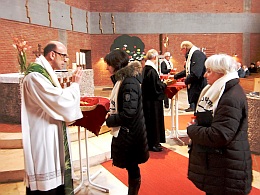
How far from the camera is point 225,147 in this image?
6.61 feet

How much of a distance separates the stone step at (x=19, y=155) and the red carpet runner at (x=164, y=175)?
7.5 inches

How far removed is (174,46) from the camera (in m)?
14.1

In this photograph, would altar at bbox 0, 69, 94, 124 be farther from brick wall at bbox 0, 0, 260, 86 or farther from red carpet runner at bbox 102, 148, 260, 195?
brick wall at bbox 0, 0, 260, 86

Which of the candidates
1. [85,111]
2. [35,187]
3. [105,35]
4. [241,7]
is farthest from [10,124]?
[241,7]

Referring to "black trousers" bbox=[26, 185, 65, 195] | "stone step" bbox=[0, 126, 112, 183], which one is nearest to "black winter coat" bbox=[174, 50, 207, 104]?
"stone step" bbox=[0, 126, 112, 183]

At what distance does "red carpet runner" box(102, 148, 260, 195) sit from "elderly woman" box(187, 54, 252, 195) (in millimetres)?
1241

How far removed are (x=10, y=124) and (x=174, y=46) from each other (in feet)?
34.4

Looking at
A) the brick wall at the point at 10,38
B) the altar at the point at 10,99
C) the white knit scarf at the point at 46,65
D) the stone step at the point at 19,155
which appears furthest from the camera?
the brick wall at the point at 10,38

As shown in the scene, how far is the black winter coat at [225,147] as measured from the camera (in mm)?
1919

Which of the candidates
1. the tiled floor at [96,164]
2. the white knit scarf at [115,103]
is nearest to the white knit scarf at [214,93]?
the white knit scarf at [115,103]

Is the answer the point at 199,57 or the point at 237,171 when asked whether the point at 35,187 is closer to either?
the point at 237,171

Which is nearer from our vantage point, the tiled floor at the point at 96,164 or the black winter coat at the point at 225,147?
the black winter coat at the point at 225,147

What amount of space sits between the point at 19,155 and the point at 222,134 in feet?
10.3

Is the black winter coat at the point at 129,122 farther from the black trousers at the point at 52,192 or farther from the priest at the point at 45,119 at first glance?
the black trousers at the point at 52,192
